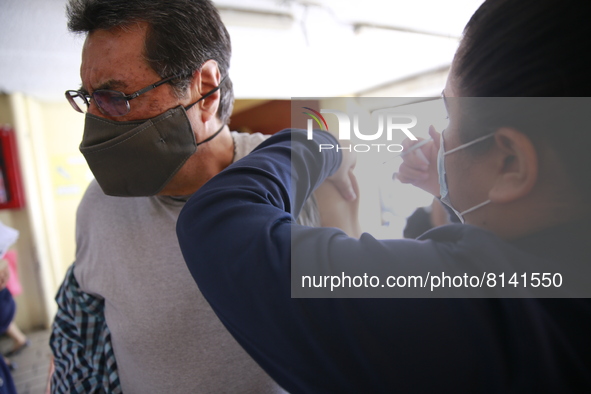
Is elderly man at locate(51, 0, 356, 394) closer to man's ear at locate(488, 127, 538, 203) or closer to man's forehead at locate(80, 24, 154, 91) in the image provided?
man's forehead at locate(80, 24, 154, 91)

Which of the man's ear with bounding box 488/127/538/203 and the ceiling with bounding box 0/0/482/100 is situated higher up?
the ceiling with bounding box 0/0/482/100

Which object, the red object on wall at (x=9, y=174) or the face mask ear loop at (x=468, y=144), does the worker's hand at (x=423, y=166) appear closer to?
the face mask ear loop at (x=468, y=144)

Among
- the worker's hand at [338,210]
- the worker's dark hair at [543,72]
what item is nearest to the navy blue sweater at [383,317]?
the worker's dark hair at [543,72]

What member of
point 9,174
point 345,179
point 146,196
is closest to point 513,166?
point 345,179

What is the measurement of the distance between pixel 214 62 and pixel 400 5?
167 centimetres

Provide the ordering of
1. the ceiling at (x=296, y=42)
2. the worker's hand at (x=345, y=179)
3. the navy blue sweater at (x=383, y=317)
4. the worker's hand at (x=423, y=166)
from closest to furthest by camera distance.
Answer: the navy blue sweater at (x=383, y=317) < the worker's hand at (x=423, y=166) < the worker's hand at (x=345, y=179) < the ceiling at (x=296, y=42)

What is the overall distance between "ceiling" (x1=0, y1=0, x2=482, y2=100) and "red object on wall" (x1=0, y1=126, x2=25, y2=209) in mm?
479

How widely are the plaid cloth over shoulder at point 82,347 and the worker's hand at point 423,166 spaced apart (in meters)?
0.95

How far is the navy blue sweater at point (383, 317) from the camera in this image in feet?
1.14

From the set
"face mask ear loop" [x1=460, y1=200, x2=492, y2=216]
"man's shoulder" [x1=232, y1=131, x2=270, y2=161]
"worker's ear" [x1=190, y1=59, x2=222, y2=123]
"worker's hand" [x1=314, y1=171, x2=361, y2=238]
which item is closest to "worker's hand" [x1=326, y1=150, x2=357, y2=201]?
"worker's hand" [x1=314, y1=171, x2=361, y2=238]

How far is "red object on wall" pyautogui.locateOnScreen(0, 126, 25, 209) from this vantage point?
350cm

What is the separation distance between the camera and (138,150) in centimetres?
80

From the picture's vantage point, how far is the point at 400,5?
2094 millimetres

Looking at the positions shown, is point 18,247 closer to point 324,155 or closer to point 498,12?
point 324,155
